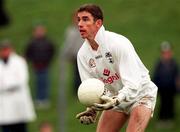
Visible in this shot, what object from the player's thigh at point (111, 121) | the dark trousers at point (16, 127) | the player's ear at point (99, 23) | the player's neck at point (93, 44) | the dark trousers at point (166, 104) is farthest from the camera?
the dark trousers at point (166, 104)

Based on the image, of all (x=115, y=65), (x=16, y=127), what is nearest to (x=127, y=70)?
(x=115, y=65)

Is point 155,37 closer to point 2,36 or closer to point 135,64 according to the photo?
point 2,36

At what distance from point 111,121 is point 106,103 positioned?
1.20m

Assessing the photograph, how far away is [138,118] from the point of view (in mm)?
12625

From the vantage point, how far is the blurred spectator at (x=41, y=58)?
2369 cm

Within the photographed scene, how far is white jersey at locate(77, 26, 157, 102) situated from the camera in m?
12.3

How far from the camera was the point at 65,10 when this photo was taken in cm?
3119

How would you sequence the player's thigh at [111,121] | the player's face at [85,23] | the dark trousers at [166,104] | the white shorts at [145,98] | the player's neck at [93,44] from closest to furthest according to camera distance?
the player's face at [85,23] → the player's neck at [93,44] → the white shorts at [145,98] → the player's thigh at [111,121] → the dark trousers at [166,104]

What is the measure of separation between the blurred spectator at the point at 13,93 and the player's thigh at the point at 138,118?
6899 mm

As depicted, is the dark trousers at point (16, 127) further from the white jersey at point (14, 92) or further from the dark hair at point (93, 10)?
the dark hair at point (93, 10)

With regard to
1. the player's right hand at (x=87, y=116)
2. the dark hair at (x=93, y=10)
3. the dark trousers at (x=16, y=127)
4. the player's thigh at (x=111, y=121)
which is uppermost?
the dark hair at (x=93, y=10)

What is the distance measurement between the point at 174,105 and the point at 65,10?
880 cm

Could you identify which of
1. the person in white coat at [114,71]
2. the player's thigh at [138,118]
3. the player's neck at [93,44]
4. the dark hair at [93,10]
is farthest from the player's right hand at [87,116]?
the dark hair at [93,10]

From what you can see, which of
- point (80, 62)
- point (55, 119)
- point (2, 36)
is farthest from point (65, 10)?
point (80, 62)
